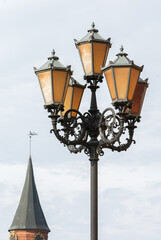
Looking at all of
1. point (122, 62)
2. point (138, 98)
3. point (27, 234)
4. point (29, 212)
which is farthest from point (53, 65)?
point (27, 234)

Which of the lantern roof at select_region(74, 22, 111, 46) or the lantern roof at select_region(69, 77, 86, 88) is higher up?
the lantern roof at select_region(74, 22, 111, 46)

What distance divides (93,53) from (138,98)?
1.14 metres

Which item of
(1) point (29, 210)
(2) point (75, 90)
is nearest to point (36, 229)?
(1) point (29, 210)

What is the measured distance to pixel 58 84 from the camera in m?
10.2

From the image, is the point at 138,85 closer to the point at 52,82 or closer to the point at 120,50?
the point at 120,50

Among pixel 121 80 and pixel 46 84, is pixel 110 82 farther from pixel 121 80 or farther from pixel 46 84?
pixel 46 84

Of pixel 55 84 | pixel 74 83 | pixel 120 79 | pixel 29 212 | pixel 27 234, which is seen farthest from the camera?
pixel 27 234

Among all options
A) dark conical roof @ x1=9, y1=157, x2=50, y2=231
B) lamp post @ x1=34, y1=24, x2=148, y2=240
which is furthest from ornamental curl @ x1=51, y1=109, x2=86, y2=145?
dark conical roof @ x1=9, y1=157, x2=50, y2=231

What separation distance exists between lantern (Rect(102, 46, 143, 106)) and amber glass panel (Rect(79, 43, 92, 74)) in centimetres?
46

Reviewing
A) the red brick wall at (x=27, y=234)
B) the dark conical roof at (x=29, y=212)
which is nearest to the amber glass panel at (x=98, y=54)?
the dark conical roof at (x=29, y=212)

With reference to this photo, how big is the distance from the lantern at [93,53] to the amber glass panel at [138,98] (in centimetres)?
85

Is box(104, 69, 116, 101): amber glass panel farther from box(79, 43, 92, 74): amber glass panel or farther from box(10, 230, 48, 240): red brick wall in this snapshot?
box(10, 230, 48, 240): red brick wall

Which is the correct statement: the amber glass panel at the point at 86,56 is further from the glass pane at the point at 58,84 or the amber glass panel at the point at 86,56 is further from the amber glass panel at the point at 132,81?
the amber glass panel at the point at 132,81

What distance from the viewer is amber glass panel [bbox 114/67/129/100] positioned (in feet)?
32.9
